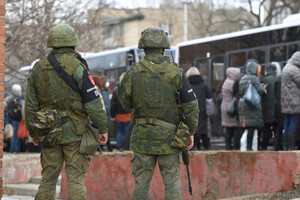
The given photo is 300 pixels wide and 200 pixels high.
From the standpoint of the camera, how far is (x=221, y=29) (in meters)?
45.0

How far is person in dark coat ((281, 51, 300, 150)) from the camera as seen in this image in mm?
11516

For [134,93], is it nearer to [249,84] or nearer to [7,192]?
[7,192]

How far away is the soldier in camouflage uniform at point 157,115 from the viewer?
19.9 ft

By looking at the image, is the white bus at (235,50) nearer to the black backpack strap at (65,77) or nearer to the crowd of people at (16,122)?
the crowd of people at (16,122)

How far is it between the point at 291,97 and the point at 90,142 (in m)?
6.18

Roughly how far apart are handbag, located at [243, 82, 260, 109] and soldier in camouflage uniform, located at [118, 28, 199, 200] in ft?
20.9

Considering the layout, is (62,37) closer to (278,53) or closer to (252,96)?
(252,96)

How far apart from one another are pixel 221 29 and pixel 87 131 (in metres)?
39.5

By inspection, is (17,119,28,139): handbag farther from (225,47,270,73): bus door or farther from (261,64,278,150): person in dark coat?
(261,64,278,150): person in dark coat

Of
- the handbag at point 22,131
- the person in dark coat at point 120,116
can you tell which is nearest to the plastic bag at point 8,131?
the handbag at point 22,131

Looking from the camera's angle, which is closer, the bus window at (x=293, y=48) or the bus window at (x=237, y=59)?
the bus window at (x=293, y=48)

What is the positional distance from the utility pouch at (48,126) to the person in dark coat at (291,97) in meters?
6.26

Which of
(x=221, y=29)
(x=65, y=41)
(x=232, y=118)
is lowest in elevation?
(x=232, y=118)

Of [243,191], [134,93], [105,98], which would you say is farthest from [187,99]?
[105,98]
